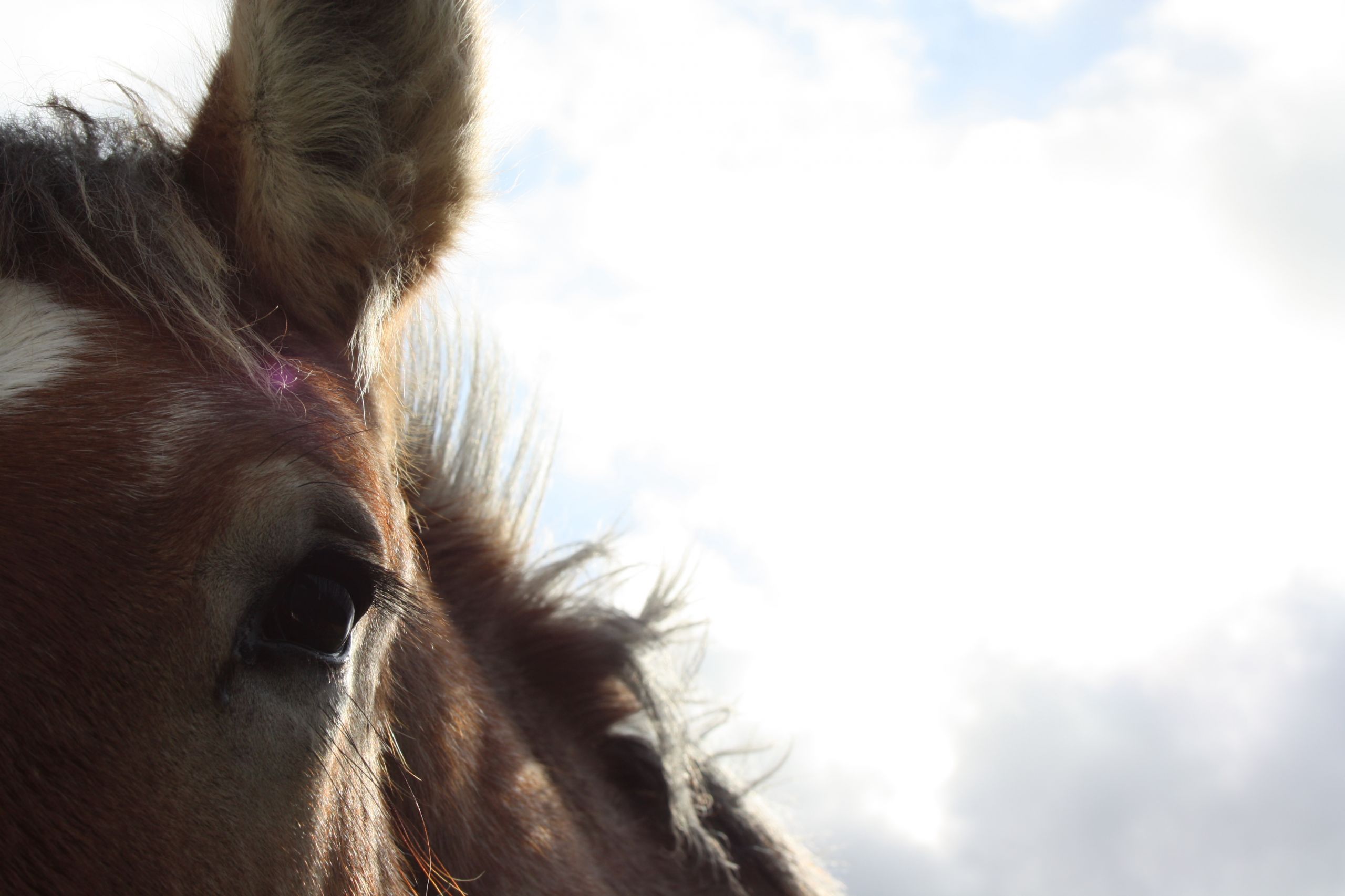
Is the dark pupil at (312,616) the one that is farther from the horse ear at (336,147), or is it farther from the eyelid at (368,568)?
the horse ear at (336,147)

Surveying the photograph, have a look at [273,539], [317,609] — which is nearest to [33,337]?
[273,539]

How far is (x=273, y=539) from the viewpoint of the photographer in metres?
1.38

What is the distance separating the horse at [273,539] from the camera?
48.9 inches

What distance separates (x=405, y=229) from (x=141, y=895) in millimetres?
1280

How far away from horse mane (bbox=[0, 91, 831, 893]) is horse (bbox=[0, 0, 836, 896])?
0.5 inches

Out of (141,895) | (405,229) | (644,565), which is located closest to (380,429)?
(405,229)

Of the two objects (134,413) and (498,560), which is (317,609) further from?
(498,560)

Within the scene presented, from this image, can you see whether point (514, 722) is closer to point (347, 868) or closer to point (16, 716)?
point (347, 868)

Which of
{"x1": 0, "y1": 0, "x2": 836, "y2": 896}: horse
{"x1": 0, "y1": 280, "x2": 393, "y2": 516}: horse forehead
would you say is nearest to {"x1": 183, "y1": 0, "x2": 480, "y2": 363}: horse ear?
{"x1": 0, "y1": 0, "x2": 836, "y2": 896}: horse

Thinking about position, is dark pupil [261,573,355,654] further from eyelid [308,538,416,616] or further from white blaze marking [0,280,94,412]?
white blaze marking [0,280,94,412]

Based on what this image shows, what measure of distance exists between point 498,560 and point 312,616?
48.8 inches

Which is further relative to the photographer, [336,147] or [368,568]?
[336,147]

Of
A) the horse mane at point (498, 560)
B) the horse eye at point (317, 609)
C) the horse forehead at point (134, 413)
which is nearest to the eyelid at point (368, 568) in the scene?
the horse eye at point (317, 609)

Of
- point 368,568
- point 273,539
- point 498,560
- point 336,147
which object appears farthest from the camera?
point 498,560
